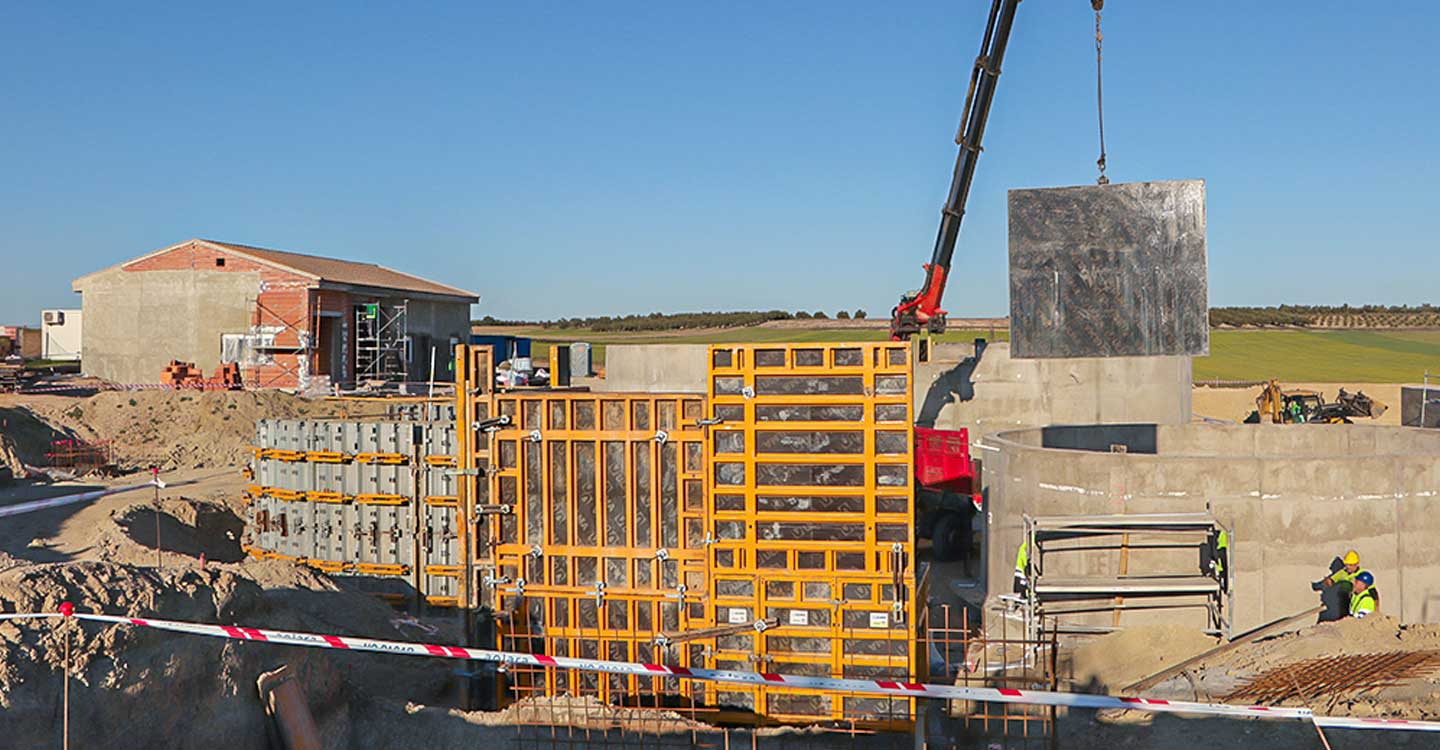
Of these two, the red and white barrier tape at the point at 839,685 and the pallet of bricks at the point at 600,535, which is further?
the pallet of bricks at the point at 600,535

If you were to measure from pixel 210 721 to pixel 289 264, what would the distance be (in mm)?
37757

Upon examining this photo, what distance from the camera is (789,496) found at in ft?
32.8

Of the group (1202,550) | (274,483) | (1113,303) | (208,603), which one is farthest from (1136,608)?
(274,483)

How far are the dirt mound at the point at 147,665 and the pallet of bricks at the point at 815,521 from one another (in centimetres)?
379

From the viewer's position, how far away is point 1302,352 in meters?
73.1

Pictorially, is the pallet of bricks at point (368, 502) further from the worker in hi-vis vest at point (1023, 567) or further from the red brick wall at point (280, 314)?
the red brick wall at point (280, 314)

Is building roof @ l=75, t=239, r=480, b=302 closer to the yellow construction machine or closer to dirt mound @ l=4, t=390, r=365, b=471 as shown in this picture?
dirt mound @ l=4, t=390, r=365, b=471

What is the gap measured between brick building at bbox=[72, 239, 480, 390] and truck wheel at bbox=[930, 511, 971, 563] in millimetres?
27473

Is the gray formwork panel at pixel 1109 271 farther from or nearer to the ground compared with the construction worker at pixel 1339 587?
farther from the ground

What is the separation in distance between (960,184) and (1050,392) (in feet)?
16.6

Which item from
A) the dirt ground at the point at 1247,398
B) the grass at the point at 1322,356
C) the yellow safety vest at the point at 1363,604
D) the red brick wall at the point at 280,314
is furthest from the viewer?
the grass at the point at 1322,356

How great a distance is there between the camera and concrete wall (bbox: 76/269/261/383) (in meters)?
40.3

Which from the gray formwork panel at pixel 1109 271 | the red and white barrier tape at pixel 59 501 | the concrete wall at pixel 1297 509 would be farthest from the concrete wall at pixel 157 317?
the concrete wall at pixel 1297 509

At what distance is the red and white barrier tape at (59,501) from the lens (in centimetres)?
1712
